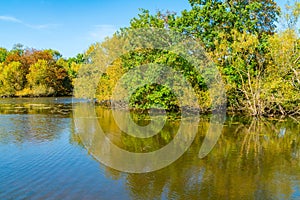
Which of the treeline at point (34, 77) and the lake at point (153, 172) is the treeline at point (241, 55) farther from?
the treeline at point (34, 77)

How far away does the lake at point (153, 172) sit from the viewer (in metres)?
8.05

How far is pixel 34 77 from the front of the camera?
58750 millimetres

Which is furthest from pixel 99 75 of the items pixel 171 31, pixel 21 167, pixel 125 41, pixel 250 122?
pixel 21 167

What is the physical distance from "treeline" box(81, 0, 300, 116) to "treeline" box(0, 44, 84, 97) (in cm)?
3804

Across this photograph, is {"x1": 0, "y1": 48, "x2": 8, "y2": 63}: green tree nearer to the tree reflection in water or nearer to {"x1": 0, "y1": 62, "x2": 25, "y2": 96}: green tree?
{"x1": 0, "y1": 62, "x2": 25, "y2": 96}: green tree

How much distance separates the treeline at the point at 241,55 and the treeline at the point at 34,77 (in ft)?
125

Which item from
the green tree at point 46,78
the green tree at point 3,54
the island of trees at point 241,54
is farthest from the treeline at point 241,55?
the green tree at point 3,54

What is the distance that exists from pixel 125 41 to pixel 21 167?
20.7 meters

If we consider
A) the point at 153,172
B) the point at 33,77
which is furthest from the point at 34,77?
the point at 153,172

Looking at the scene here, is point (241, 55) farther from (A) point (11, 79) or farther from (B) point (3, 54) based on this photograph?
(B) point (3, 54)

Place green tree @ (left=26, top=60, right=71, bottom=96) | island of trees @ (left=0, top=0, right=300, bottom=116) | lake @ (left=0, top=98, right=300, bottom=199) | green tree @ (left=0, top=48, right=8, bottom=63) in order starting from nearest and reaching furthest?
lake @ (left=0, top=98, right=300, bottom=199) → island of trees @ (left=0, top=0, right=300, bottom=116) → green tree @ (left=26, top=60, right=71, bottom=96) → green tree @ (left=0, top=48, right=8, bottom=63)

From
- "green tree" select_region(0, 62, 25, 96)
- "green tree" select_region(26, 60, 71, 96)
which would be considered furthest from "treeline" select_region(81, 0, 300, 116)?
"green tree" select_region(0, 62, 25, 96)

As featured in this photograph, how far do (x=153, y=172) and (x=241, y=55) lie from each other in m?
16.5

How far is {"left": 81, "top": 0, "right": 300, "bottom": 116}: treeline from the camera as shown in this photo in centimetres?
2273
